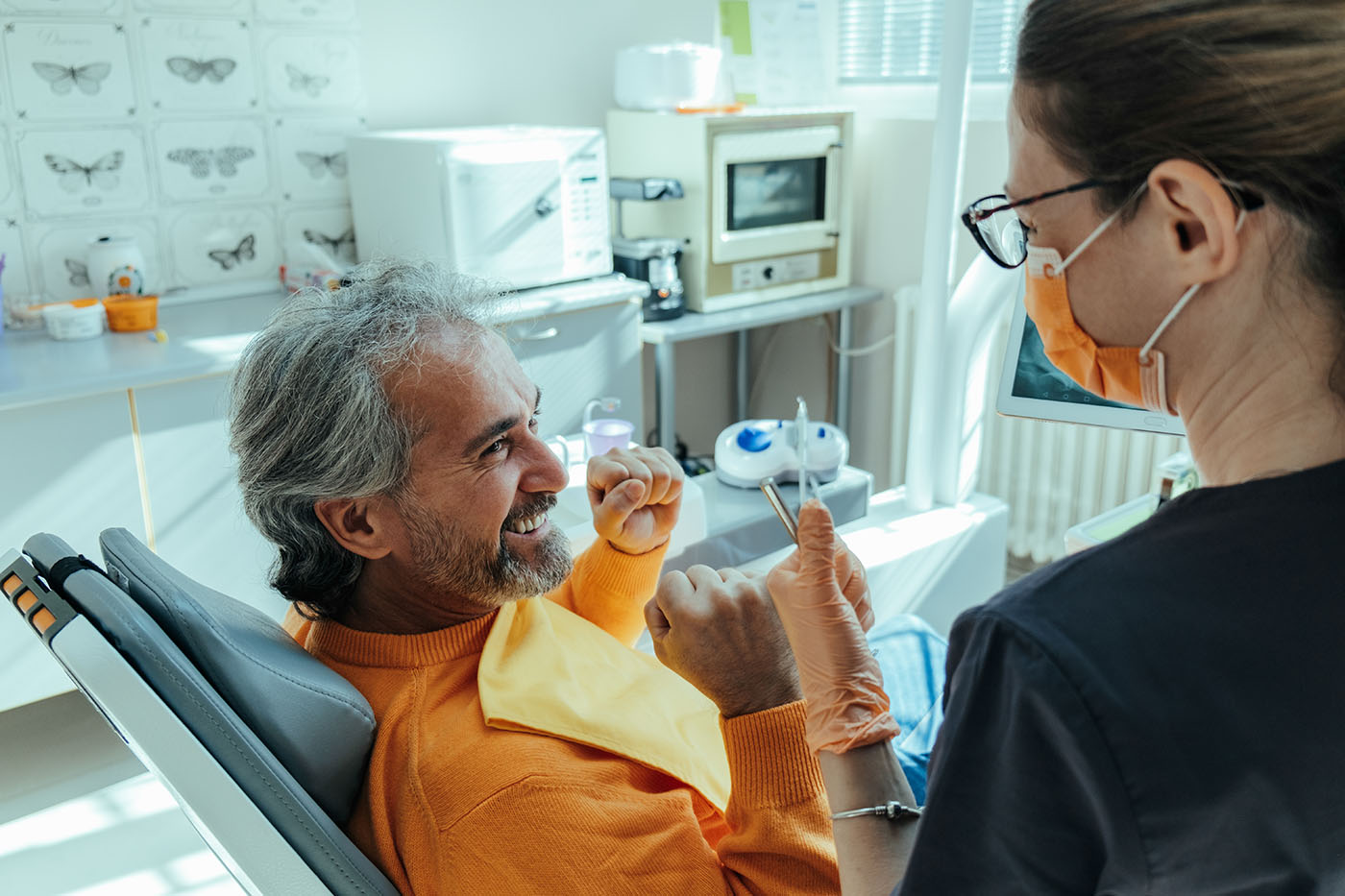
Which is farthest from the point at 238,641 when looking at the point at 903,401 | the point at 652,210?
the point at 903,401

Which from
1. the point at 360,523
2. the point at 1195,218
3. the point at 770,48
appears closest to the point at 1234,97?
the point at 1195,218

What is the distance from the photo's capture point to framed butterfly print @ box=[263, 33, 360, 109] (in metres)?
2.88

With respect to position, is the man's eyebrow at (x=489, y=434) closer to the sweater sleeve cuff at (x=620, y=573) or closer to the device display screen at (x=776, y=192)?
the sweater sleeve cuff at (x=620, y=573)

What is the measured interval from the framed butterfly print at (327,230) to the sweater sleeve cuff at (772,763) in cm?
230

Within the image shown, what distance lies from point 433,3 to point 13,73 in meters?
1.07

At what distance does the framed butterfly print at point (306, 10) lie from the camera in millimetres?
2830

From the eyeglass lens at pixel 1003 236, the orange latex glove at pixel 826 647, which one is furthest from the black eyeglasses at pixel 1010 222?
the orange latex glove at pixel 826 647

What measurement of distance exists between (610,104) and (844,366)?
112cm

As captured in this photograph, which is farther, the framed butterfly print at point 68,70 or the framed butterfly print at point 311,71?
the framed butterfly print at point 311,71

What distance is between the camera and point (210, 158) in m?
2.84

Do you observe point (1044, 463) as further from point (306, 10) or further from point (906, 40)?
point (306, 10)

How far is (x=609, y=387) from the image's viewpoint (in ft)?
9.87

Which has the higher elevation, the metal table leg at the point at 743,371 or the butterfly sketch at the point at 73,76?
the butterfly sketch at the point at 73,76

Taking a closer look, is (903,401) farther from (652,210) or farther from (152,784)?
(152,784)
